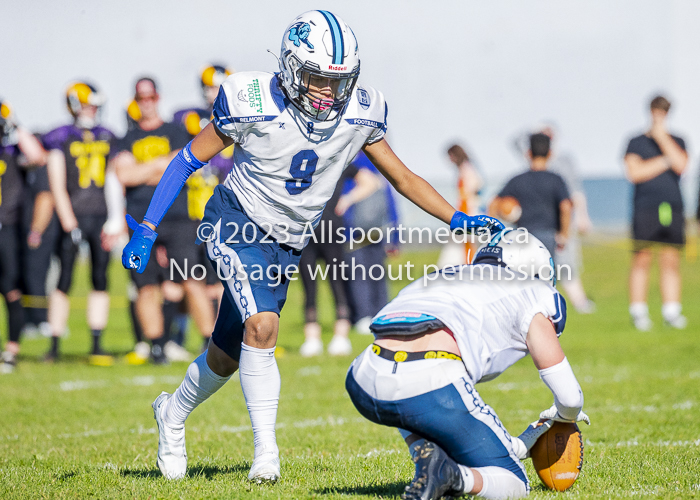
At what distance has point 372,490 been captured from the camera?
136 inches

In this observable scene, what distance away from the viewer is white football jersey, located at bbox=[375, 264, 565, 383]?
3127 millimetres

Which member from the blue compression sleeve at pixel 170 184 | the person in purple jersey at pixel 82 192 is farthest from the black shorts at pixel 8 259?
the blue compression sleeve at pixel 170 184

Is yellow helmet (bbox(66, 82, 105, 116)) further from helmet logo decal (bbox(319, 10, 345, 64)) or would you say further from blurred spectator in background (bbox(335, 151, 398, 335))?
helmet logo decal (bbox(319, 10, 345, 64))

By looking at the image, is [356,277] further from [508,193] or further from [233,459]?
[233,459]

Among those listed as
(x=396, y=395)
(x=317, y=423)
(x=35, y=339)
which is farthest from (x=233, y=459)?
(x=35, y=339)

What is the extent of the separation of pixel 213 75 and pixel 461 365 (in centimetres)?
557

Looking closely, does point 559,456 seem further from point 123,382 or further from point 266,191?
point 123,382

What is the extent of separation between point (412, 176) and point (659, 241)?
686 cm

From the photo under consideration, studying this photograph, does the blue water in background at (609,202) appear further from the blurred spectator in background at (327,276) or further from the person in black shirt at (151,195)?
the person in black shirt at (151,195)

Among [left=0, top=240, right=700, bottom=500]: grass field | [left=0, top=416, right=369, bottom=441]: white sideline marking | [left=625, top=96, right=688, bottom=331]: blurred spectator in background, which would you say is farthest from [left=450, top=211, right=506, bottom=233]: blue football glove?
[left=625, top=96, right=688, bottom=331]: blurred spectator in background

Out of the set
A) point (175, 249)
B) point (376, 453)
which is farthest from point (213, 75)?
point (376, 453)

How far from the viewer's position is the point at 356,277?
10805mm

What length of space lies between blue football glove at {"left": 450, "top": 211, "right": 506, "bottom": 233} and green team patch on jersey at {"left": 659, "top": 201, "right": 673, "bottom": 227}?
22.5 feet

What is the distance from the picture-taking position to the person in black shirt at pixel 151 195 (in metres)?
7.91
